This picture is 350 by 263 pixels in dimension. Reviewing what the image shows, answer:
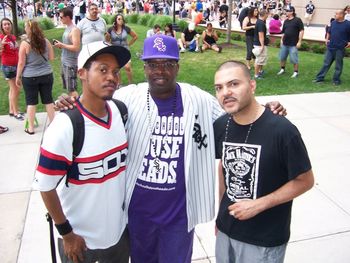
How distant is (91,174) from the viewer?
2033 mm

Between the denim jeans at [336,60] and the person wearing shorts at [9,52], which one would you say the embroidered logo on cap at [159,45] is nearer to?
the person wearing shorts at [9,52]

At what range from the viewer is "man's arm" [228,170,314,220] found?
2.02 m

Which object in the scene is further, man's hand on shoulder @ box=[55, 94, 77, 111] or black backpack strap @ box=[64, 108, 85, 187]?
man's hand on shoulder @ box=[55, 94, 77, 111]

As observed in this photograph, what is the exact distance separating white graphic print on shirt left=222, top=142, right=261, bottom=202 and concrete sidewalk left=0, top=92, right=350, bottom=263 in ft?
4.55

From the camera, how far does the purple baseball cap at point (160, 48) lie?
230 cm

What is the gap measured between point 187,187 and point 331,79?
860cm

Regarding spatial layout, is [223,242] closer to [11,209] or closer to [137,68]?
[11,209]

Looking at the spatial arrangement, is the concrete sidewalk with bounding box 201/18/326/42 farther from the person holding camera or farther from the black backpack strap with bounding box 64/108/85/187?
the black backpack strap with bounding box 64/108/85/187

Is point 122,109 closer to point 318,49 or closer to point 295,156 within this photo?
point 295,156

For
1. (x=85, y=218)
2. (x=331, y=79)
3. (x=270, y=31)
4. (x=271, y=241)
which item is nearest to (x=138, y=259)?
(x=85, y=218)

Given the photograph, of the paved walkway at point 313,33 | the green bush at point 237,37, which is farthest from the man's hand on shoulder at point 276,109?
the green bush at point 237,37

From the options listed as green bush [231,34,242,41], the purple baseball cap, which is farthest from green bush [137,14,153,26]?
the purple baseball cap

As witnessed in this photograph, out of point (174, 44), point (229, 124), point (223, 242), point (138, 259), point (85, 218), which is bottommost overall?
point (138, 259)

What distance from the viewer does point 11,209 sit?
163 inches
